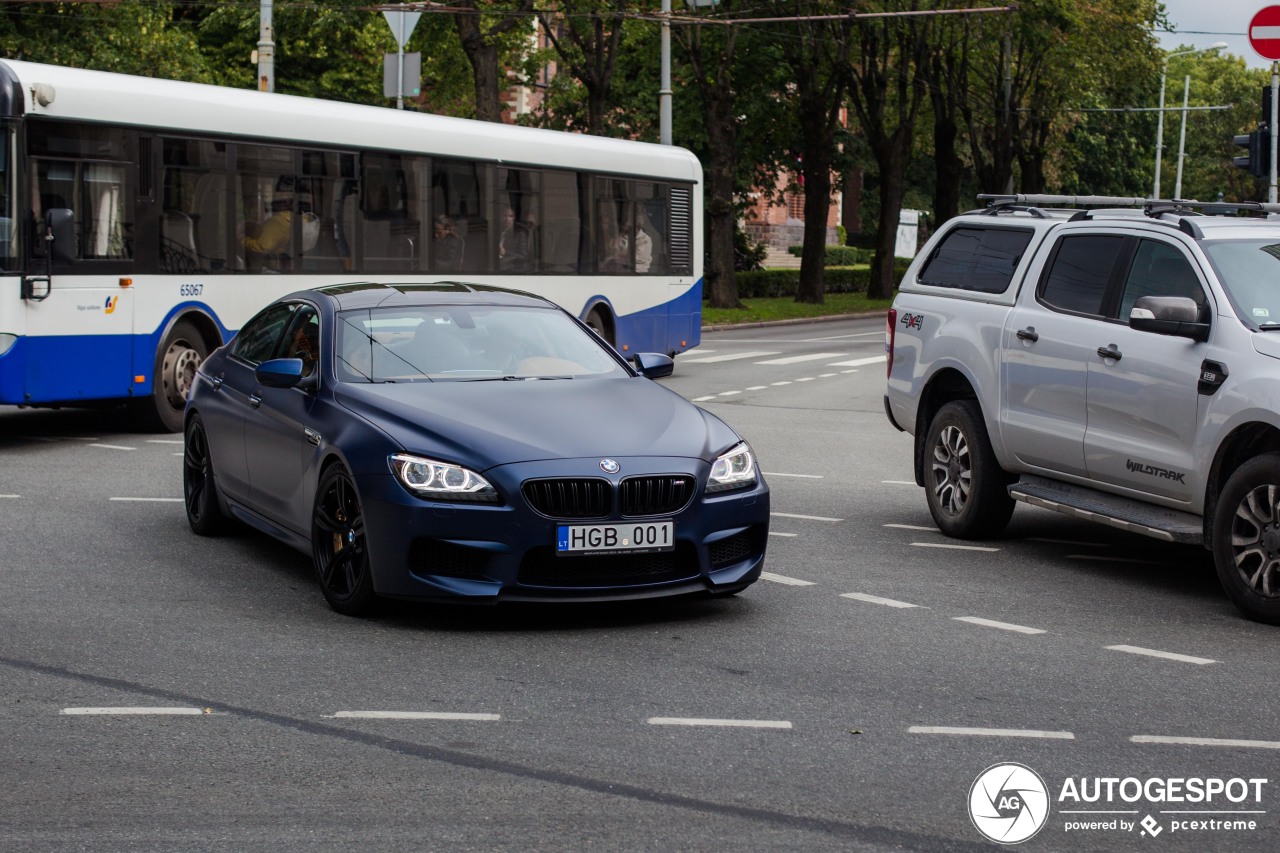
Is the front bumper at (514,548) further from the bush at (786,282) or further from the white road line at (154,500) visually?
the bush at (786,282)

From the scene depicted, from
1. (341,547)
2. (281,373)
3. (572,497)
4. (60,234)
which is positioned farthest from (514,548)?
(60,234)

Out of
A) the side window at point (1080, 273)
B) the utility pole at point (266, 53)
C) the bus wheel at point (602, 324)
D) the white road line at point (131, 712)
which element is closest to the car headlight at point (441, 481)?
the white road line at point (131, 712)

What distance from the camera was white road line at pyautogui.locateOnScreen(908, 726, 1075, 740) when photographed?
5969 millimetres

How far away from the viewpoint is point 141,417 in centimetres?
1617

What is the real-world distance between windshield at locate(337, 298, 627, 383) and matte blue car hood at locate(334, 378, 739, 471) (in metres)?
A: 0.19

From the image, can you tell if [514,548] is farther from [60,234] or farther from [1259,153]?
[1259,153]

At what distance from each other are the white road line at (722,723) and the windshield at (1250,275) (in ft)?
11.8

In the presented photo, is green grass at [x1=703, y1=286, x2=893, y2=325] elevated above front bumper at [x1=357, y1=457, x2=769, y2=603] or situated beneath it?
situated beneath

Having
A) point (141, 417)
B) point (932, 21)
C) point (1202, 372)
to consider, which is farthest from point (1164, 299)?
point (932, 21)

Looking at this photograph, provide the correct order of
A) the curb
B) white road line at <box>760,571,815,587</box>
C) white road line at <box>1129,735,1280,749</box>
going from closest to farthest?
white road line at <box>1129,735,1280,749</box> < white road line at <box>760,571,815,587</box> < the curb

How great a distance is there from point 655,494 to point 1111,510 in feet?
8.76

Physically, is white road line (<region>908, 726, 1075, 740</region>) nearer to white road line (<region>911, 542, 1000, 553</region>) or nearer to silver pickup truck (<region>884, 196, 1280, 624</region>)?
silver pickup truck (<region>884, 196, 1280, 624</region>)

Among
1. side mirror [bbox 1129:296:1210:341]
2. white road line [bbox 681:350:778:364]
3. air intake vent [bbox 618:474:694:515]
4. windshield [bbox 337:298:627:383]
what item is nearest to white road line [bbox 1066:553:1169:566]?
side mirror [bbox 1129:296:1210:341]

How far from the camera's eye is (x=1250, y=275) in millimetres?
8828
